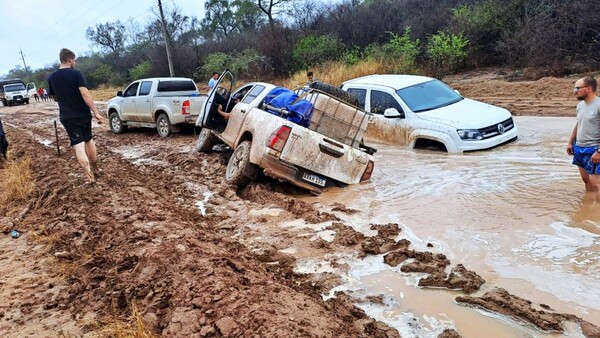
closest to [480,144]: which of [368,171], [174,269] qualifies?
[368,171]

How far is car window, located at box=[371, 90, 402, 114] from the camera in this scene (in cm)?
924

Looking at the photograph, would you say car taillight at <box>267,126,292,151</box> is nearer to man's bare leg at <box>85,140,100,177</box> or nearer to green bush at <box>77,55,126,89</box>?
man's bare leg at <box>85,140,100,177</box>

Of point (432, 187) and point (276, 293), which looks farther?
point (432, 187)

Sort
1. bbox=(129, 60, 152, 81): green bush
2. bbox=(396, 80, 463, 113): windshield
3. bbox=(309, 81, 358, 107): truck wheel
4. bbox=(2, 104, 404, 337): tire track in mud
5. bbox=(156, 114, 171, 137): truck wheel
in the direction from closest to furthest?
1. bbox=(2, 104, 404, 337): tire track in mud
2. bbox=(309, 81, 358, 107): truck wheel
3. bbox=(396, 80, 463, 113): windshield
4. bbox=(156, 114, 171, 137): truck wheel
5. bbox=(129, 60, 152, 81): green bush

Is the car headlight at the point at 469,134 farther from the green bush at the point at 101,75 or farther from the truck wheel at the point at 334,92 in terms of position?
the green bush at the point at 101,75

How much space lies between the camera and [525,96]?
14641mm

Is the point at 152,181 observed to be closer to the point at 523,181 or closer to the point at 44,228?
the point at 44,228

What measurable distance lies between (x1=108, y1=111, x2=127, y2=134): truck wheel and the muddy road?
24.6ft

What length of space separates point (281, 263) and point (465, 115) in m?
5.62

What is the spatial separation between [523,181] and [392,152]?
9.12 ft

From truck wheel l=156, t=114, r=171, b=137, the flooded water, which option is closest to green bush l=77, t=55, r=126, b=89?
truck wheel l=156, t=114, r=171, b=137

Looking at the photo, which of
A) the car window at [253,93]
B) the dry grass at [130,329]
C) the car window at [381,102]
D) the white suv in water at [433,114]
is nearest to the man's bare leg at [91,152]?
the car window at [253,93]

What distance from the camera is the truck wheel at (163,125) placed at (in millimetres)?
12836

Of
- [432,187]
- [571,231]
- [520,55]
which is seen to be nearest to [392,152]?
[432,187]
